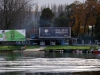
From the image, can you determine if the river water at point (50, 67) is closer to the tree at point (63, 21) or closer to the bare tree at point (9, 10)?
the bare tree at point (9, 10)

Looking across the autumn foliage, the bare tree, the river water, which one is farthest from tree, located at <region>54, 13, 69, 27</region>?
the river water

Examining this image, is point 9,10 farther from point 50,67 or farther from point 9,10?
point 50,67

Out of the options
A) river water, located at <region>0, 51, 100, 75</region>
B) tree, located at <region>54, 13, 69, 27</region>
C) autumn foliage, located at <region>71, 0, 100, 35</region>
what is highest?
autumn foliage, located at <region>71, 0, 100, 35</region>

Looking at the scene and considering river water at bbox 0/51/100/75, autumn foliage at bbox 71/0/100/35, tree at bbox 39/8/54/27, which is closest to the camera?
river water at bbox 0/51/100/75

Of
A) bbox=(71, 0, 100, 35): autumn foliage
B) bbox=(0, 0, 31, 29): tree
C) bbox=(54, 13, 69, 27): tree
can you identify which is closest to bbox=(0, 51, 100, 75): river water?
bbox=(71, 0, 100, 35): autumn foliage

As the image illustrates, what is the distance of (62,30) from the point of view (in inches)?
4584

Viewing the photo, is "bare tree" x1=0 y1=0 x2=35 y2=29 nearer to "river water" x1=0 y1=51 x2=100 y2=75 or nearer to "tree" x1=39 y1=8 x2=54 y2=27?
"tree" x1=39 y1=8 x2=54 y2=27

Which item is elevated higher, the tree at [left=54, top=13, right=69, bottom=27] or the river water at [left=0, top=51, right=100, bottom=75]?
the tree at [left=54, top=13, right=69, bottom=27]

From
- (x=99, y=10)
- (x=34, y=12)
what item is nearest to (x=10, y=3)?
(x=99, y=10)

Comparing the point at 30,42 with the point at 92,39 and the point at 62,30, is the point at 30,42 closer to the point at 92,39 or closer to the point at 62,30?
the point at 62,30

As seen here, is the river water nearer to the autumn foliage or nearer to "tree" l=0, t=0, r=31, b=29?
the autumn foliage

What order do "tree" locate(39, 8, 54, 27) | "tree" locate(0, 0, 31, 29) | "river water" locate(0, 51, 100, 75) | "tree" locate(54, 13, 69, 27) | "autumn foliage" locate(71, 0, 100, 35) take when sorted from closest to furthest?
1. "river water" locate(0, 51, 100, 75)
2. "autumn foliage" locate(71, 0, 100, 35)
3. "tree" locate(0, 0, 31, 29)
4. "tree" locate(39, 8, 54, 27)
5. "tree" locate(54, 13, 69, 27)

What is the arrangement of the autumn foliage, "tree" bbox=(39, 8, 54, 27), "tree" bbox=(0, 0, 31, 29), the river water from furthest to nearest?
1. "tree" bbox=(39, 8, 54, 27)
2. "tree" bbox=(0, 0, 31, 29)
3. the autumn foliage
4. the river water

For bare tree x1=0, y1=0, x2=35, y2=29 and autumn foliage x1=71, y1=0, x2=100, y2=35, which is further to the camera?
bare tree x1=0, y1=0, x2=35, y2=29
